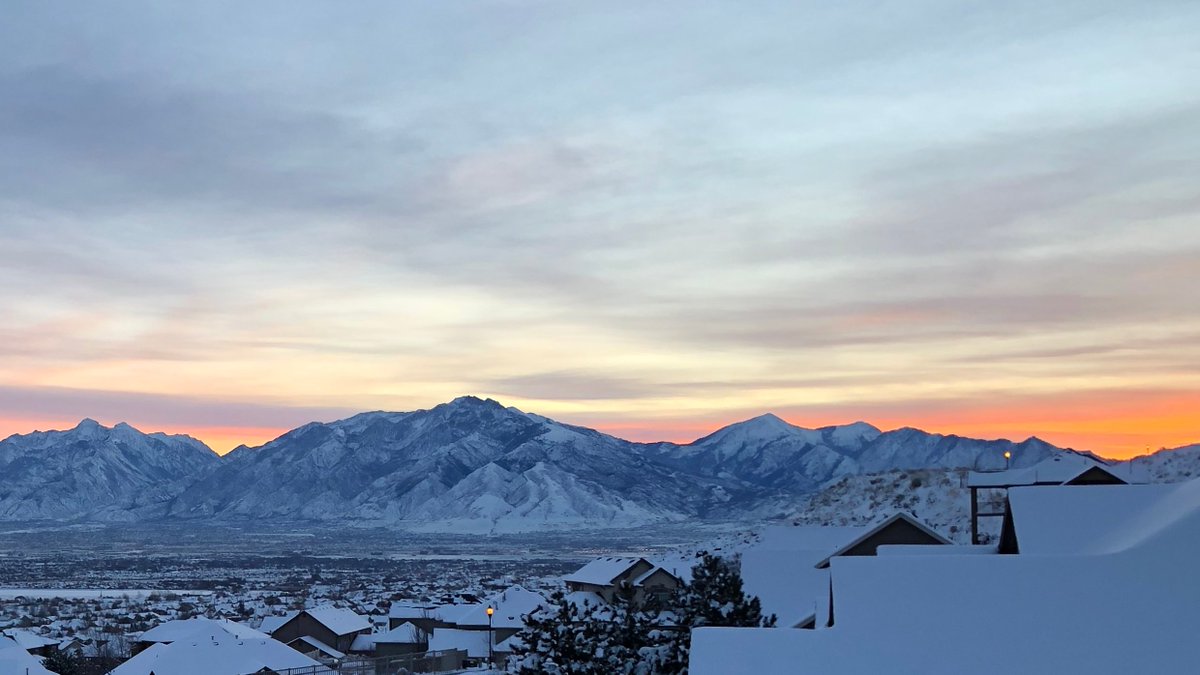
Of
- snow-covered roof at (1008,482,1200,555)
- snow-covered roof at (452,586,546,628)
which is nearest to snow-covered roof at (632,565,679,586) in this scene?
snow-covered roof at (452,586,546,628)

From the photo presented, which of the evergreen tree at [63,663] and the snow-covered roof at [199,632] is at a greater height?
the snow-covered roof at [199,632]

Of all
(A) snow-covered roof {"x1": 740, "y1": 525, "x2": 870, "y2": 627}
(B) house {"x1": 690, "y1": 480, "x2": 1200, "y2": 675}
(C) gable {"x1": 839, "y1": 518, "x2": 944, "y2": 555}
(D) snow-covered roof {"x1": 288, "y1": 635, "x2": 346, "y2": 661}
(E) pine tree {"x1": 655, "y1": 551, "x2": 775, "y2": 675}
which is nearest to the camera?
(B) house {"x1": 690, "y1": 480, "x2": 1200, "y2": 675}

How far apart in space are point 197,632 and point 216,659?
1057 centimetres

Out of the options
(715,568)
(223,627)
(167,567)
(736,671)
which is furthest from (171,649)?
(167,567)

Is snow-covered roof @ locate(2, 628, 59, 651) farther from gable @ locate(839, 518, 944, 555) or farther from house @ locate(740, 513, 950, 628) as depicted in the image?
gable @ locate(839, 518, 944, 555)

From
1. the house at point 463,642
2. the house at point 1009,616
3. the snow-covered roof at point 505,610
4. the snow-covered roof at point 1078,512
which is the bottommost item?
the house at point 463,642

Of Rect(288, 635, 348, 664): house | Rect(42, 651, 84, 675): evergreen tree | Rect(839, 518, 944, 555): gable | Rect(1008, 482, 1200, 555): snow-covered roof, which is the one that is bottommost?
Rect(42, 651, 84, 675): evergreen tree

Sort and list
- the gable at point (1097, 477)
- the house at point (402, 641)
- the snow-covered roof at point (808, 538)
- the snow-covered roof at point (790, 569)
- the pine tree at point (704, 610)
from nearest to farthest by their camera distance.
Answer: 1. the pine tree at point (704, 610)
2. the gable at point (1097, 477)
3. the snow-covered roof at point (790, 569)
4. the snow-covered roof at point (808, 538)
5. the house at point (402, 641)

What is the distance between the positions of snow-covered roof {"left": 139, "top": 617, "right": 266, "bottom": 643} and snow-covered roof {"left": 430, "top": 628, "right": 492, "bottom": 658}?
8.76m

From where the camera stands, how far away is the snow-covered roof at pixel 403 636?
229 ft

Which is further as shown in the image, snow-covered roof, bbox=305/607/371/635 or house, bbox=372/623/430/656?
snow-covered roof, bbox=305/607/371/635

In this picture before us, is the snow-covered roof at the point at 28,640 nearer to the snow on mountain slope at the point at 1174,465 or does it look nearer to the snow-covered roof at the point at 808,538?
the snow-covered roof at the point at 808,538

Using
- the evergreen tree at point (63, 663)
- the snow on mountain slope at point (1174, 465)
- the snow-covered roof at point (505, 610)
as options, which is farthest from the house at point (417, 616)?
the snow on mountain slope at point (1174, 465)

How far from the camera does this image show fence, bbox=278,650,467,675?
4753 cm
